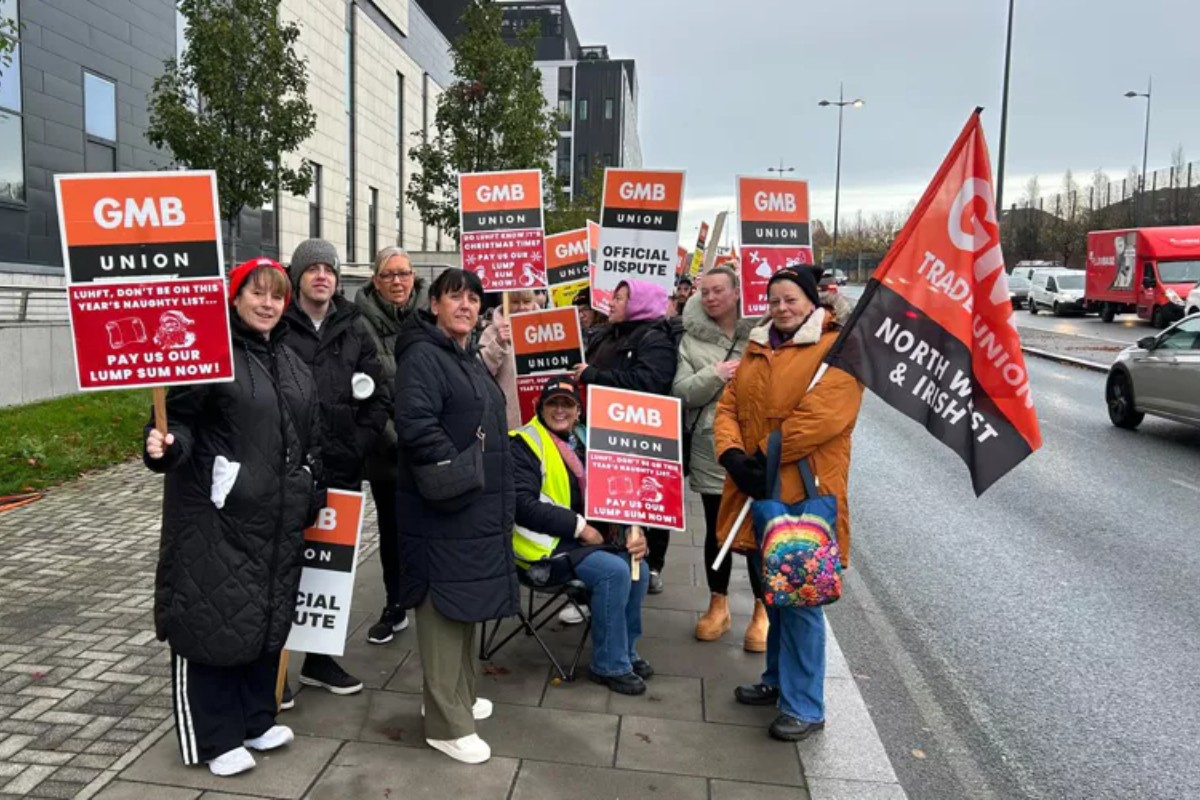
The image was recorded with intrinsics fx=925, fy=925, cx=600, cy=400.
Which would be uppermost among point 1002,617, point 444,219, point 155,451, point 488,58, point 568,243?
point 488,58

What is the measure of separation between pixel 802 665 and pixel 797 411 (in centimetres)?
112

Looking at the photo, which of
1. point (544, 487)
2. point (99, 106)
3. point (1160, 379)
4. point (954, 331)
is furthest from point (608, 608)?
point (99, 106)

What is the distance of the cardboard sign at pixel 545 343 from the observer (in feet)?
19.0

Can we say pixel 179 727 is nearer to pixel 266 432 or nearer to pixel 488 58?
pixel 266 432

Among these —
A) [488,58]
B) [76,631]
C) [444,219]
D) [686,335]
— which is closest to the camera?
[76,631]

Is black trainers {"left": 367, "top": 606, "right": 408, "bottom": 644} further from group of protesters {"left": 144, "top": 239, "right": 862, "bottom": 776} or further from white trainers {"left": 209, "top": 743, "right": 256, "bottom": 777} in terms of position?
white trainers {"left": 209, "top": 743, "right": 256, "bottom": 777}

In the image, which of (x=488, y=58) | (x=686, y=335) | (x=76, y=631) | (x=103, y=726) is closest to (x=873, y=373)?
(x=686, y=335)

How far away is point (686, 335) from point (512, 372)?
3.95 ft

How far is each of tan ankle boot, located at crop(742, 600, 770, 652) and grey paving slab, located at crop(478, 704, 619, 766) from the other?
44.7 inches

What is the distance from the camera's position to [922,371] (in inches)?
157

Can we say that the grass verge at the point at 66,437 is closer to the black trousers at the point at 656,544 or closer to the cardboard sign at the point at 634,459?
the black trousers at the point at 656,544

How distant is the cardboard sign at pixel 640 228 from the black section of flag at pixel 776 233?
57 cm

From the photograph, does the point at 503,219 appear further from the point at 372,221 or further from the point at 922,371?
the point at 372,221

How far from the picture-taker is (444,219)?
24.5 metres
